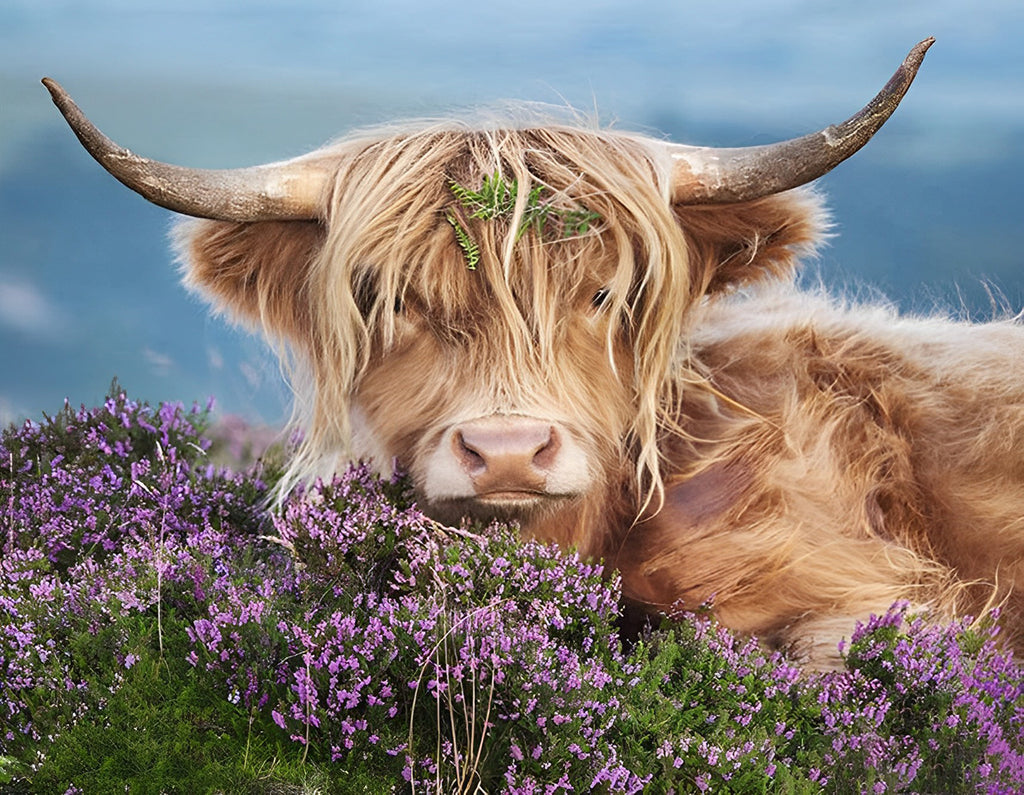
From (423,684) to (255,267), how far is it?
68.7 inches

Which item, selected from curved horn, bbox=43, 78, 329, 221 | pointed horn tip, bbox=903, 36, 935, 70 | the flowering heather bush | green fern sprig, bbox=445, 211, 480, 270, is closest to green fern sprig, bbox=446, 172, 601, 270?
green fern sprig, bbox=445, 211, 480, 270

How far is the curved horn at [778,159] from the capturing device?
3240 millimetres

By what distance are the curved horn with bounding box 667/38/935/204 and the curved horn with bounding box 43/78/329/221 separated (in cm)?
114

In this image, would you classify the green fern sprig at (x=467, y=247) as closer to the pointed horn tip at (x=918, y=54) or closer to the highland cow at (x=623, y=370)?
the highland cow at (x=623, y=370)

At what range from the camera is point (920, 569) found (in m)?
3.87

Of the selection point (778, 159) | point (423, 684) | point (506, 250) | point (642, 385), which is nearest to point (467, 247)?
point (506, 250)

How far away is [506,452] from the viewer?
125 inches

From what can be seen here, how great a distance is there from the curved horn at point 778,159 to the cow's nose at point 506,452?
0.94m

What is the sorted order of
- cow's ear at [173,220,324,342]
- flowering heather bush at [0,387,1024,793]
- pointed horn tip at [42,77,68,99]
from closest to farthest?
flowering heather bush at [0,387,1024,793], pointed horn tip at [42,77,68,99], cow's ear at [173,220,324,342]

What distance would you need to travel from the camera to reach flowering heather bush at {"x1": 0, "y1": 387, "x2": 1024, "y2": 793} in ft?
8.14

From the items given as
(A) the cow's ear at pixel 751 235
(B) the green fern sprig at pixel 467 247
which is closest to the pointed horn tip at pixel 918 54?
(A) the cow's ear at pixel 751 235

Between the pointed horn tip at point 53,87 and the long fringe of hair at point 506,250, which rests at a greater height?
the pointed horn tip at point 53,87

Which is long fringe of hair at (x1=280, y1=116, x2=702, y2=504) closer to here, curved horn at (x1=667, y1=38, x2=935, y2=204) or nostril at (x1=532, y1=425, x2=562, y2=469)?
curved horn at (x1=667, y1=38, x2=935, y2=204)

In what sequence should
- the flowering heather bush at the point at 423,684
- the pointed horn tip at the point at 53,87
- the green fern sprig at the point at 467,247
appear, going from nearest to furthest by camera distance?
the flowering heather bush at the point at 423,684, the pointed horn tip at the point at 53,87, the green fern sprig at the point at 467,247
